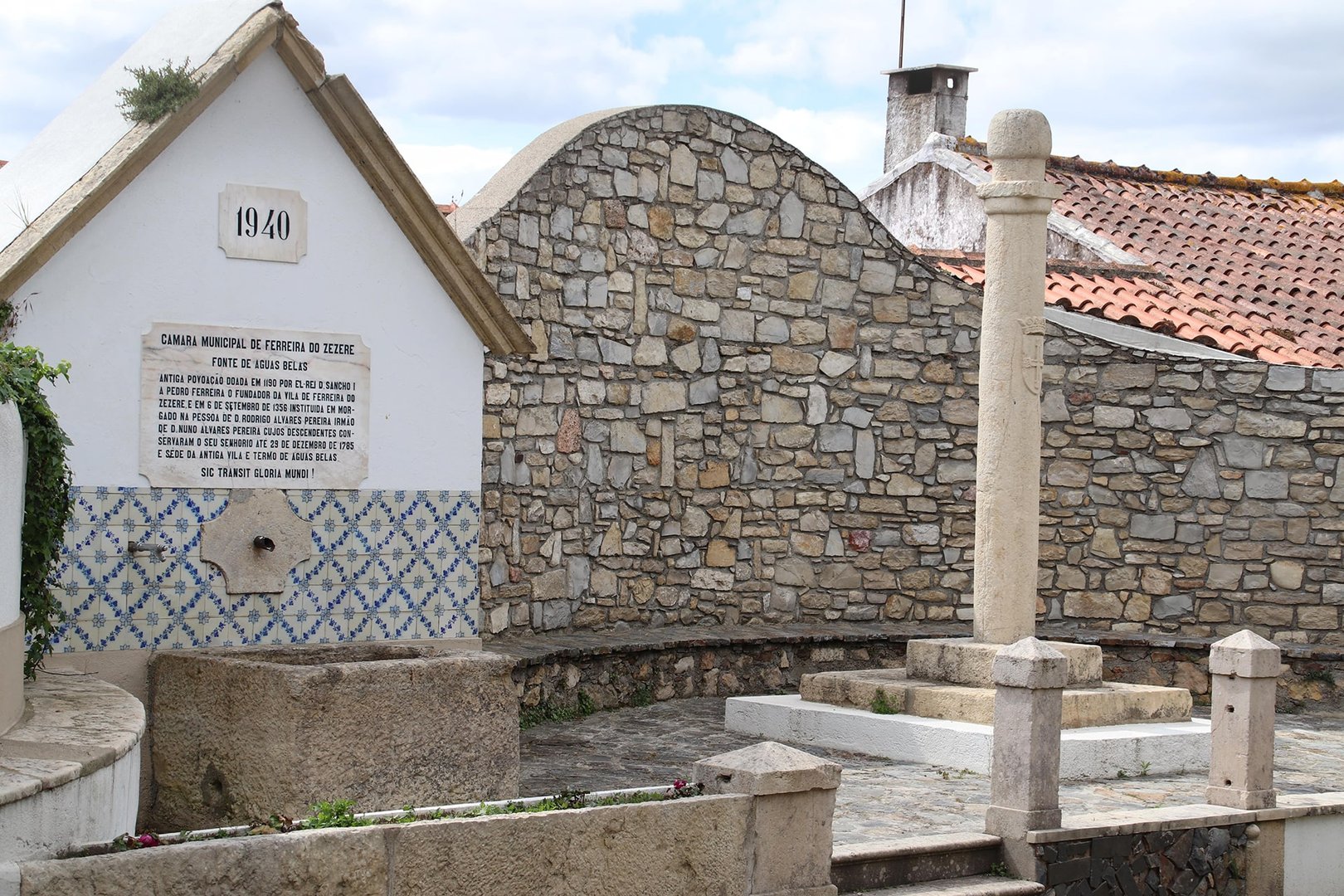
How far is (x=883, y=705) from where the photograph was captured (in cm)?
966

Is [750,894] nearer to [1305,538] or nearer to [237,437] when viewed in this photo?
[237,437]

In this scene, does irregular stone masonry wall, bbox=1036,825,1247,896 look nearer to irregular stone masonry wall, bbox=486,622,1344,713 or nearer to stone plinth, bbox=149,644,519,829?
stone plinth, bbox=149,644,519,829

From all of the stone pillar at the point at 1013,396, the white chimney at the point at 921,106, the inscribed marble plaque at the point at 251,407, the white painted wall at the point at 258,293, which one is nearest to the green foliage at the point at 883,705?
the stone pillar at the point at 1013,396

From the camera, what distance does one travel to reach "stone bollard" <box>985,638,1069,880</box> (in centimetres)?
707

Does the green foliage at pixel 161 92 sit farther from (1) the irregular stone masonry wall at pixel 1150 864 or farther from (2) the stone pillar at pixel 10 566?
(1) the irregular stone masonry wall at pixel 1150 864

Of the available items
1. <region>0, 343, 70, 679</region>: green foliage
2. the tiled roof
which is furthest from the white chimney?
<region>0, 343, 70, 679</region>: green foliage

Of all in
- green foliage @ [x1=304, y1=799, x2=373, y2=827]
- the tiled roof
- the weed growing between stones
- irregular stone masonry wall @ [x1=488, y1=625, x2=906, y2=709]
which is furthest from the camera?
the tiled roof

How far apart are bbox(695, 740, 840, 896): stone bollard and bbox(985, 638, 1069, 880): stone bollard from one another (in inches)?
→ 50.7

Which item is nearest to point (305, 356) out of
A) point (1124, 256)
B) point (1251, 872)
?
point (1251, 872)

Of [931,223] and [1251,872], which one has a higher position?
[931,223]

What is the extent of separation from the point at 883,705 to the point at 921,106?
10.5 meters

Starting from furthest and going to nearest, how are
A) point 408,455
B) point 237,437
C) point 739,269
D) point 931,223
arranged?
point 931,223 < point 739,269 < point 408,455 < point 237,437

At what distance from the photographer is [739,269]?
12305mm

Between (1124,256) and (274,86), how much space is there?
32.7 ft
